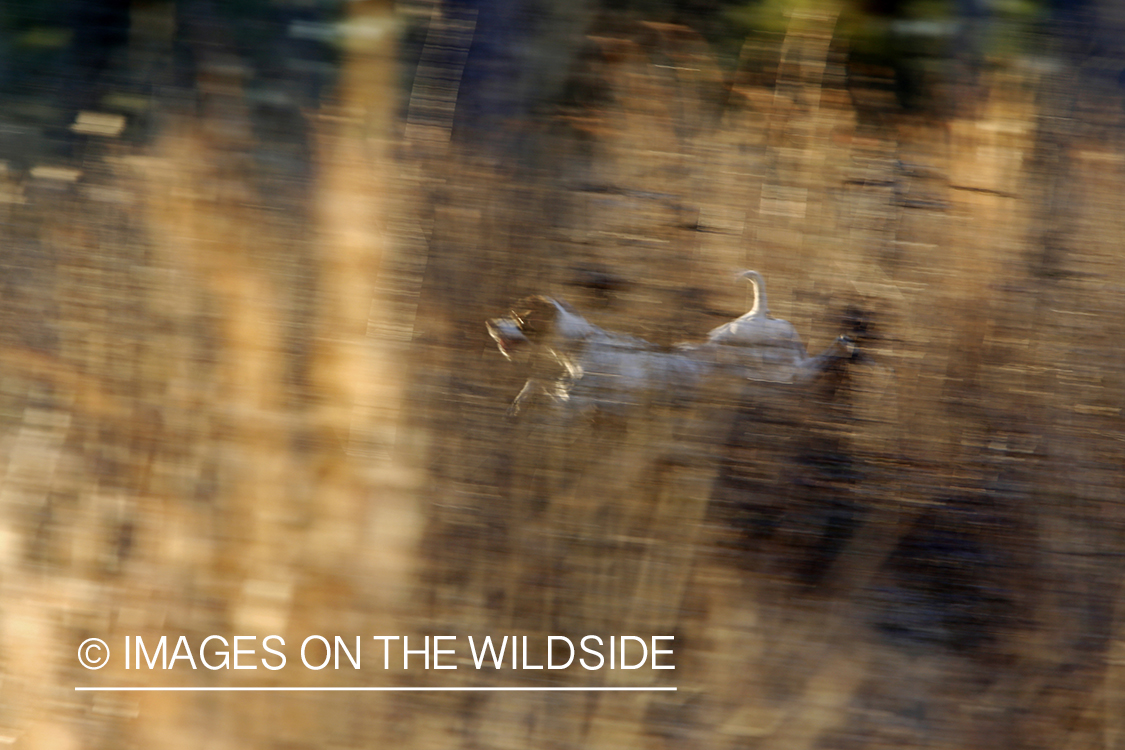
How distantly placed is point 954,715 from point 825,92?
1.01 metres

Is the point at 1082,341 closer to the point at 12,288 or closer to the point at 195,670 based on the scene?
the point at 195,670

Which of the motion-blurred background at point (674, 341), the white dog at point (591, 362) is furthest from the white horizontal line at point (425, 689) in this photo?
the white dog at point (591, 362)

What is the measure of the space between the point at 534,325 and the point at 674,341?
0.73 ft

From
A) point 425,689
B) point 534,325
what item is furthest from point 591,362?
point 425,689

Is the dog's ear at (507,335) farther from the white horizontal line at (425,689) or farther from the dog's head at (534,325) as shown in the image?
the white horizontal line at (425,689)

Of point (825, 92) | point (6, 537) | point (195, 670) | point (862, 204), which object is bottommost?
point (195, 670)

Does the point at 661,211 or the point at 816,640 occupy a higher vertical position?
the point at 661,211

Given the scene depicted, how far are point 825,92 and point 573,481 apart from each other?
2.43 ft

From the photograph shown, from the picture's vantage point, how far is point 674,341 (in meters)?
1.30

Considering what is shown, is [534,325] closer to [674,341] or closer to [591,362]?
[591,362]

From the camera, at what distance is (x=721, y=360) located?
4.25 ft

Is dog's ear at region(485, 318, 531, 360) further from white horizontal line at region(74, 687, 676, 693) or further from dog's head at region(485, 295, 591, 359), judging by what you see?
white horizontal line at region(74, 687, 676, 693)

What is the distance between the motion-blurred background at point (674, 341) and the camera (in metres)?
1.31

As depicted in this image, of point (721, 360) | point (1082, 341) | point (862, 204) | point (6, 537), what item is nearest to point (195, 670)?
point (6, 537)
